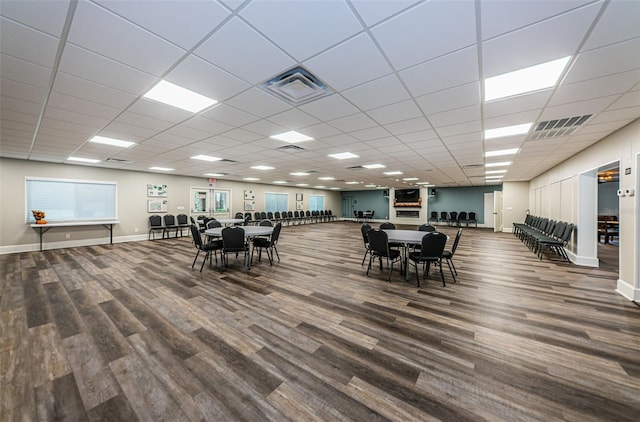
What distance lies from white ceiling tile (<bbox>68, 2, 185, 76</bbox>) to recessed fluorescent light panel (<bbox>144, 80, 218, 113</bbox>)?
41 cm

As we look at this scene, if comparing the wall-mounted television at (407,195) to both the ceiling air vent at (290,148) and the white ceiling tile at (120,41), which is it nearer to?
the ceiling air vent at (290,148)

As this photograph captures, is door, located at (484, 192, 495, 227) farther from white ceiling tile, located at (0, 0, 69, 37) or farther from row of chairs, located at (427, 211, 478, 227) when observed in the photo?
white ceiling tile, located at (0, 0, 69, 37)

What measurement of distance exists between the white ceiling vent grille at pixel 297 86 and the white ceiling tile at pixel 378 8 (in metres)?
0.79

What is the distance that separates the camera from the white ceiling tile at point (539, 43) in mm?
1583

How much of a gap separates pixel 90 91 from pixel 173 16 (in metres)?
1.92

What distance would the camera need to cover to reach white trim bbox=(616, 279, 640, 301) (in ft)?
11.0

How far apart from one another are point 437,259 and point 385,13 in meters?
3.73

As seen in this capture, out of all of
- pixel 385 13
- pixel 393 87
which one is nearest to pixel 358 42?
pixel 385 13

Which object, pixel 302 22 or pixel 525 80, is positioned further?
pixel 525 80

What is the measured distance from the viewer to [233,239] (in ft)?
15.2

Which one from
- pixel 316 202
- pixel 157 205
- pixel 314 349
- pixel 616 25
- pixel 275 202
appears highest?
pixel 616 25

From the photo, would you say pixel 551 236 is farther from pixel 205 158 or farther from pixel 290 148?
pixel 205 158

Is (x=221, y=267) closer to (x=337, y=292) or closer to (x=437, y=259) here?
(x=337, y=292)

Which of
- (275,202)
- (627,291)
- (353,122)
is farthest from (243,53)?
(275,202)
